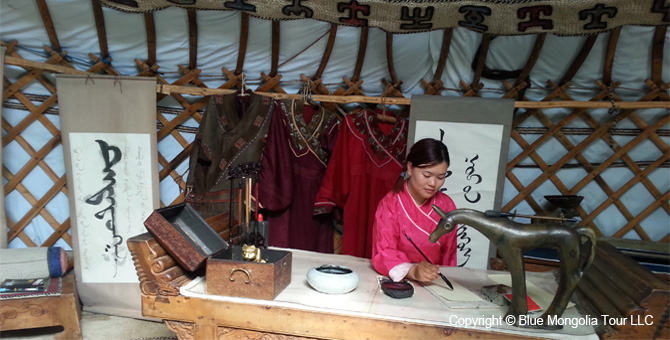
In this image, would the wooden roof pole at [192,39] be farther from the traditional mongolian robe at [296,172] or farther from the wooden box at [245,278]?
the wooden box at [245,278]

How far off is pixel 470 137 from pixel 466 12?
26.7 inches

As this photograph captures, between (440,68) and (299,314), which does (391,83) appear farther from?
(299,314)

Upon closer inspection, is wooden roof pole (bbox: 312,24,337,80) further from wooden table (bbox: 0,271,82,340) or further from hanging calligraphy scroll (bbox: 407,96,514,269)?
wooden table (bbox: 0,271,82,340)

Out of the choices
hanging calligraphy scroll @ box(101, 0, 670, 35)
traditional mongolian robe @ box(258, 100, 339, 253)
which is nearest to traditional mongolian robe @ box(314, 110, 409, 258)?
traditional mongolian robe @ box(258, 100, 339, 253)

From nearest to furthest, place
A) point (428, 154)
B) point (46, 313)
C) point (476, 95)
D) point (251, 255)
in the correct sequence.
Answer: point (251, 255)
point (428, 154)
point (46, 313)
point (476, 95)

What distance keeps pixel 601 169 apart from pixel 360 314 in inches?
68.9

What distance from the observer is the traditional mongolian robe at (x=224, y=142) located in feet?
6.21

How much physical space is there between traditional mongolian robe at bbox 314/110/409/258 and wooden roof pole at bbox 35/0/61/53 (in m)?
1.40

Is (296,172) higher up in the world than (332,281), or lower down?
higher up

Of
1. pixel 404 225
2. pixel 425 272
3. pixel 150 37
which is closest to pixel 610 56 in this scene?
pixel 404 225

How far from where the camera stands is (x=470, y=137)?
1.89m

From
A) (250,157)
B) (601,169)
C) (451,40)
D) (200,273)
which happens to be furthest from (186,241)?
(601,169)

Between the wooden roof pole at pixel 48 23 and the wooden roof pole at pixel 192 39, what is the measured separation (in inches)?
23.4

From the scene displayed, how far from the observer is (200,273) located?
1179 mm
